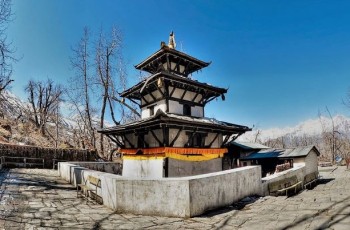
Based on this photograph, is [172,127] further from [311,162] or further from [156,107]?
[311,162]

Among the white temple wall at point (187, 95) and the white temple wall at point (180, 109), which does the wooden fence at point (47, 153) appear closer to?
the white temple wall at point (180, 109)

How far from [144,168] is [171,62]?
821cm

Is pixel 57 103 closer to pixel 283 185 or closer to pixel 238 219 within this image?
pixel 283 185

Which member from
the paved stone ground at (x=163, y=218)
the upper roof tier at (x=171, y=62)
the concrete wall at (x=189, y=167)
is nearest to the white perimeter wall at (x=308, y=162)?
the concrete wall at (x=189, y=167)

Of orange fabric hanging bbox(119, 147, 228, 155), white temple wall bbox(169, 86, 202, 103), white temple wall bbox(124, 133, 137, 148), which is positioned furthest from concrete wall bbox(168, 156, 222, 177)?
white temple wall bbox(169, 86, 202, 103)

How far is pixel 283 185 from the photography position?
16.9m

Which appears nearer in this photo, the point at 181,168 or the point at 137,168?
the point at 181,168

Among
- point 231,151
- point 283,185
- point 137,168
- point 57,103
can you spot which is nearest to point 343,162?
point 231,151

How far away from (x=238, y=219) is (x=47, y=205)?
6549mm

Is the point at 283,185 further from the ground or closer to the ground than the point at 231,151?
closer to the ground

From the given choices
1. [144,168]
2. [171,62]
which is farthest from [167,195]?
[171,62]

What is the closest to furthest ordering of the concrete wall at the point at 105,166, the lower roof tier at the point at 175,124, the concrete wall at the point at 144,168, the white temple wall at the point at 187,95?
the lower roof tier at the point at 175,124 → the concrete wall at the point at 144,168 → the white temple wall at the point at 187,95 → the concrete wall at the point at 105,166

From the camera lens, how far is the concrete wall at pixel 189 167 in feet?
49.9

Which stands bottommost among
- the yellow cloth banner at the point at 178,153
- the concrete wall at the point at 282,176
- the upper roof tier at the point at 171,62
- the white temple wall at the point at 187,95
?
the concrete wall at the point at 282,176
